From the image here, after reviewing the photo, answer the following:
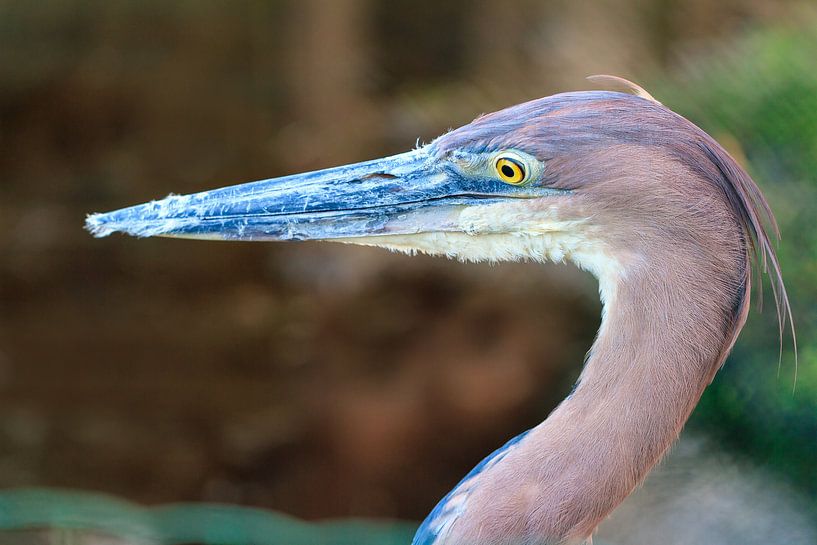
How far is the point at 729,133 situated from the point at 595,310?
0.95m

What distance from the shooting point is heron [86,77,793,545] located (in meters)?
1.53

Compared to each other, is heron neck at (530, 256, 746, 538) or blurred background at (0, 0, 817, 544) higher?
heron neck at (530, 256, 746, 538)

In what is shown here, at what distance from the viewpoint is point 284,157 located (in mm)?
5410

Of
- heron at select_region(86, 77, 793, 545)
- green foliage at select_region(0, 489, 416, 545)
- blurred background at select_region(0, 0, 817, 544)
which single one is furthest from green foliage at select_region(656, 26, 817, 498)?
heron at select_region(86, 77, 793, 545)

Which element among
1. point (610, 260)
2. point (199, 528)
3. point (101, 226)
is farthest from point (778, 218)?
point (101, 226)

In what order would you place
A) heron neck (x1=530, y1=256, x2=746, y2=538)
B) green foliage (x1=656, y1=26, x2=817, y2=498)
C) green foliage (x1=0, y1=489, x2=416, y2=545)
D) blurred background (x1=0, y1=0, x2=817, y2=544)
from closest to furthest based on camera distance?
heron neck (x1=530, y1=256, x2=746, y2=538), green foliage (x1=0, y1=489, x2=416, y2=545), green foliage (x1=656, y1=26, x2=817, y2=498), blurred background (x1=0, y1=0, x2=817, y2=544)

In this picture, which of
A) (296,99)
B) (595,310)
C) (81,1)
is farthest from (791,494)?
(81,1)

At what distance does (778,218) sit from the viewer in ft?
10.1

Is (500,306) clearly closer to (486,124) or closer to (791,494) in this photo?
(791,494)

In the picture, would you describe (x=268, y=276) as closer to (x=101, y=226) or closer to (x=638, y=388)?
(x=101, y=226)

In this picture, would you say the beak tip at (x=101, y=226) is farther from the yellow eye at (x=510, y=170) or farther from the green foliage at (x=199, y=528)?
the green foliage at (x=199, y=528)

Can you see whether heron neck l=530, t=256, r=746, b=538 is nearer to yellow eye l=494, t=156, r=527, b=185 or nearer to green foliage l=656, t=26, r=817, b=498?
yellow eye l=494, t=156, r=527, b=185

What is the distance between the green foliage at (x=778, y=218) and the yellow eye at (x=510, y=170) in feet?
5.29

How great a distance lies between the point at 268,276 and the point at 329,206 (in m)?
3.93
